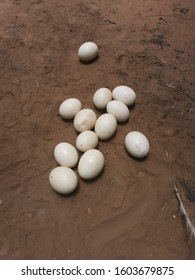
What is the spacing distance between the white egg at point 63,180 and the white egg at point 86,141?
253 mm

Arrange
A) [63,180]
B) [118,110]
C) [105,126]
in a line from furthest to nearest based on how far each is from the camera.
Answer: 1. [118,110]
2. [105,126]
3. [63,180]

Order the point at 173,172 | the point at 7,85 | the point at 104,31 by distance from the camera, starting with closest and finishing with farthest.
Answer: the point at 173,172
the point at 7,85
the point at 104,31

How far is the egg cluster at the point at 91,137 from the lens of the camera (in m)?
2.78

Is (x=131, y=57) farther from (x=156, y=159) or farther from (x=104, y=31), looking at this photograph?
(x=156, y=159)

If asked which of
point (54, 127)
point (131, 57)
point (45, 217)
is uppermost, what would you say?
point (131, 57)

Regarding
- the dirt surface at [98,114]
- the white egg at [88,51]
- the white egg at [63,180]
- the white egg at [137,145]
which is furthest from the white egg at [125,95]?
the white egg at [63,180]

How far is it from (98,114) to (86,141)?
48 cm

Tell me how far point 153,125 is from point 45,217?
134 centimetres

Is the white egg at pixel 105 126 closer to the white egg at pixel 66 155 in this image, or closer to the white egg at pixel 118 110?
the white egg at pixel 118 110

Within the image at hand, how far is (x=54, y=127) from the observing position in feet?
10.6

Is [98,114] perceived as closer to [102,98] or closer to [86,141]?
[102,98]

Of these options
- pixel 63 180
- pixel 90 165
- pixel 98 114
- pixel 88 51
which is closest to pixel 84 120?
pixel 98 114

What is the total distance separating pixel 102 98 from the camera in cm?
323

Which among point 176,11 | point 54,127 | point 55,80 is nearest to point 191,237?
point 54,127
